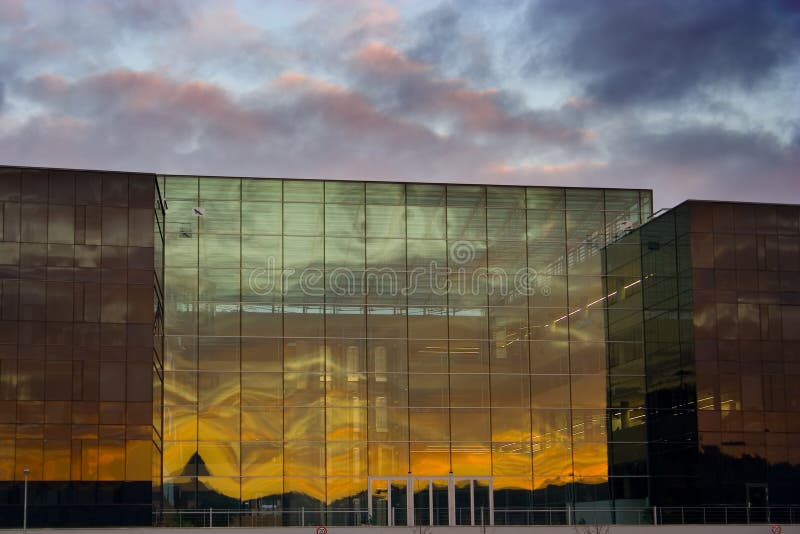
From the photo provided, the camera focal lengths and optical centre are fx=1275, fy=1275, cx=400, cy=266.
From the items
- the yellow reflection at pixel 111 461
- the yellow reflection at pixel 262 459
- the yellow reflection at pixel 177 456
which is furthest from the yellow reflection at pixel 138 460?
the yellow reflection at pixel 262 459

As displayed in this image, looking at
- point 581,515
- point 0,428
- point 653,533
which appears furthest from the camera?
point 581,515

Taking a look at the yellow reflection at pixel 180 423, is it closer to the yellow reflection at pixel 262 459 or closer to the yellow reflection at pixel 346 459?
the yellow reflection at pixel 262 459

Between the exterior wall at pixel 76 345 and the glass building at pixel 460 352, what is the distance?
4.60 ft

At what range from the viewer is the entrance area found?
189 ft

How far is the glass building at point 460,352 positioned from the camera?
5759 cm

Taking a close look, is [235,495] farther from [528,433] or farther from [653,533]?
[653,533]

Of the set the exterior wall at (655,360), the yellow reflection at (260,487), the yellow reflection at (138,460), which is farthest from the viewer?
the exterior wall at (655,360)

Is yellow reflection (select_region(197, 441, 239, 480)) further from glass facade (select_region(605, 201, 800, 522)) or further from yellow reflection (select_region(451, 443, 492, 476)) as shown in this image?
glass facade (select_region(605, 201, 800, 522))

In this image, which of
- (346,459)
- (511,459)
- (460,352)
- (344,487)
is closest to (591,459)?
(511,459)

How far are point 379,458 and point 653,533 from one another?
12626 millimetres

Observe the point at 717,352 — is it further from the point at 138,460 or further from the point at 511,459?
the point at 138,460

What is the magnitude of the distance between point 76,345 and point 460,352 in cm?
1761

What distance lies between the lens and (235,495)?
56.8m

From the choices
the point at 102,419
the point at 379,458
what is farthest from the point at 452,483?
the point at 102,419
